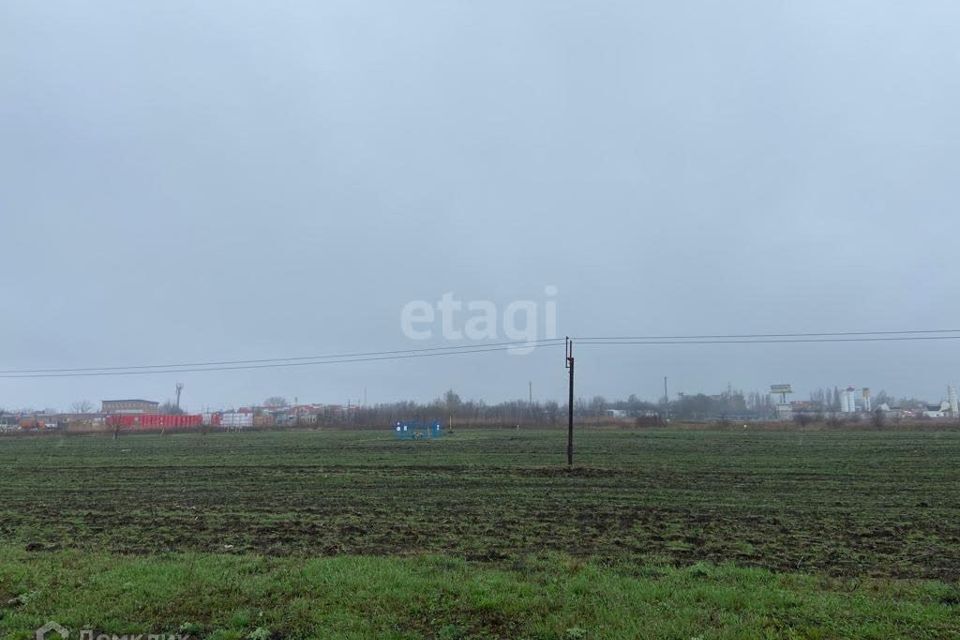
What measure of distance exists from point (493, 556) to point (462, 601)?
102 inches

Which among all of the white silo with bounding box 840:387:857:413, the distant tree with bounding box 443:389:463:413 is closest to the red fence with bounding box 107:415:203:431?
the distant tree with bounding box 443:389:463:413

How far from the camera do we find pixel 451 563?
915 cm

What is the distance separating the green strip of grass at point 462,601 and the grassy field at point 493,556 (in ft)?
0.11

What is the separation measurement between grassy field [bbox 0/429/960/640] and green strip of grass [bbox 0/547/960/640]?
0.03 meters

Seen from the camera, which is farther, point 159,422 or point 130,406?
point 130,406

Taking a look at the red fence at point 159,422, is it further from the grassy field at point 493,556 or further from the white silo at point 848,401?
the white silo at point 848,401

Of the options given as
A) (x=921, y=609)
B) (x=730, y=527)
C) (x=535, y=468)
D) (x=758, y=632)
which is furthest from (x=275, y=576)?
(x=535, y=468)

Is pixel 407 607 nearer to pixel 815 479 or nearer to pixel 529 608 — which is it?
pixel 529 608

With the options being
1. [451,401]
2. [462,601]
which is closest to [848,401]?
[451,401]

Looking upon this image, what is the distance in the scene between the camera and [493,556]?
32.0ft

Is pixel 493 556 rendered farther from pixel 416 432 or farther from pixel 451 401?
pixel 451 401

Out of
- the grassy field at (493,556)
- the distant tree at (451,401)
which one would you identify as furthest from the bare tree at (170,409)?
the grassy field at (493,556)

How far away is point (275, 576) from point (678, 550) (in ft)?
21.4

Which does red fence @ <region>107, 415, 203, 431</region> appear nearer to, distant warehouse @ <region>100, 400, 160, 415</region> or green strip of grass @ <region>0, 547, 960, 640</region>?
distant warehouse @ <region>100, 400, 160, 415</region>
